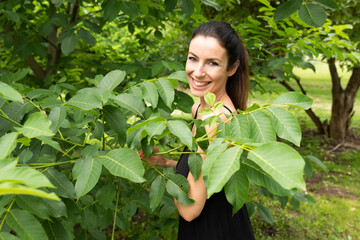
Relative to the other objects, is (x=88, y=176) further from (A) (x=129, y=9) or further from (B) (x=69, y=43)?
(B) (x=69, y=43)

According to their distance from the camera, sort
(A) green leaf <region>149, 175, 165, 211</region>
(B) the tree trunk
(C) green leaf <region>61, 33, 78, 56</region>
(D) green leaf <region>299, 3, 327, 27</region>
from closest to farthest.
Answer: (A) green leaf <region>149, 175, 165, 211</region> → (D) green leaf <region>299, 3, 327, 27</region> → (C) green leaf <region>61, 33, 78, 56</region> → (B) the tree trunk

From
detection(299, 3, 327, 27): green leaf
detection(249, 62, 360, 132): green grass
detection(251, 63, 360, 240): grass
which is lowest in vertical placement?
detection(249, 62, 360, 132): green grass

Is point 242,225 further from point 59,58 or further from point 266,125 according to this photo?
point 59,58

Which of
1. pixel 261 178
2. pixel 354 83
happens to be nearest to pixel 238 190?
pixel 261 178

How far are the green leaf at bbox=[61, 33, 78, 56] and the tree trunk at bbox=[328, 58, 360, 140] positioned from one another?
5.64 meters

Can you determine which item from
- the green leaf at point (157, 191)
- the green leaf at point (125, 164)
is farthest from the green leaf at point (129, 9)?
the green leaf at point (125, 164)

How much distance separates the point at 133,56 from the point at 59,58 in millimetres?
717

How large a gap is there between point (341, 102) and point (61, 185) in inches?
273

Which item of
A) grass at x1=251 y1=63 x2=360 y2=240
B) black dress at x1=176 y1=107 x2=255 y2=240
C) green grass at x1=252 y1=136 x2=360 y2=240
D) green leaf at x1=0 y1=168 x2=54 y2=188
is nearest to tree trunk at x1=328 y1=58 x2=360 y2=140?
grass at x1=251 y1=63 x2=360 y2=240

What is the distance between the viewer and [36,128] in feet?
2.68

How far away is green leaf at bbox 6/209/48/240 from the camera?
729 mm

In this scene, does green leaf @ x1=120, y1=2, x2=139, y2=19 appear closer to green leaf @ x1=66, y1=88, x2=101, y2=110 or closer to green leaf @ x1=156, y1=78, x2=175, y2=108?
green leaf @ x1=156, y1=78, x2=175, y2=108

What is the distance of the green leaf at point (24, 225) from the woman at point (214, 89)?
2.24 ft

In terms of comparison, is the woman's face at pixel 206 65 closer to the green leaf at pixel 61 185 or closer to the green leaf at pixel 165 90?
the green leaf at pixel 165 90
